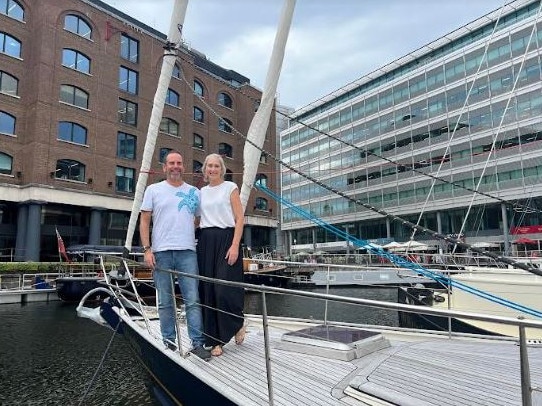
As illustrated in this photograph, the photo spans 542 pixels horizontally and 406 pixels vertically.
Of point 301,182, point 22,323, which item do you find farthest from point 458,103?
point 22,323

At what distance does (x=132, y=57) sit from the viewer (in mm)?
38906

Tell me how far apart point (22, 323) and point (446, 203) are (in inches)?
1819

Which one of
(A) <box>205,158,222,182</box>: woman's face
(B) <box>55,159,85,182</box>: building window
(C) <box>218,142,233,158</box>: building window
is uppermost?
(C) <box>218,142,233,158</box>: building window

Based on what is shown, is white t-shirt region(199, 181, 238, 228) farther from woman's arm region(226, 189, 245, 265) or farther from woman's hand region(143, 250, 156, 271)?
woman's hand region(143, 250, 156, 271)

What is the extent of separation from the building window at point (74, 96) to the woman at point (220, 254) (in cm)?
3249

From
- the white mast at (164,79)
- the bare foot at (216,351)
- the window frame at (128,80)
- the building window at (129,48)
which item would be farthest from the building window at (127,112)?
the bare foot at (216,351)

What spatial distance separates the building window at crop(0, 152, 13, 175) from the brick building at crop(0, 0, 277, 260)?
0.07 metres

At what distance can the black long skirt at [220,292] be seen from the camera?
14.2 feet

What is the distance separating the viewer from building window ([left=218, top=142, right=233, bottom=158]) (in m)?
47.3

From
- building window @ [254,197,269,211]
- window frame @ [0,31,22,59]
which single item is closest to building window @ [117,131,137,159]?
window frame @ [0,31,22,59]

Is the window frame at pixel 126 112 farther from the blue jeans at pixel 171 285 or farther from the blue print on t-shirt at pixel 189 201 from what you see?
the blue jeans at pixel 171 285

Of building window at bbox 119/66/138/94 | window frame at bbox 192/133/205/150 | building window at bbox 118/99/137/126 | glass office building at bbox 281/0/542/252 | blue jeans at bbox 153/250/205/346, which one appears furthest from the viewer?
window frame at bbox 192/133/205/150

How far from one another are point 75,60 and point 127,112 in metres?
5.70

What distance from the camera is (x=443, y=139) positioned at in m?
52.3
